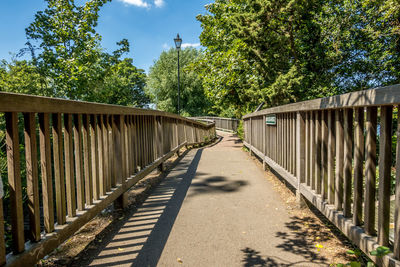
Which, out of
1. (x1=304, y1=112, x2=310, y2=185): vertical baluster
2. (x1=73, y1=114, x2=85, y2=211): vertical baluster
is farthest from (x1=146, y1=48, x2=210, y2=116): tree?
(x1=73, y1=114, x2=85, y2=211): vertical baluster

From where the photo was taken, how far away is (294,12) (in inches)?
466

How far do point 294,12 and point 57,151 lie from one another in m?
11.9

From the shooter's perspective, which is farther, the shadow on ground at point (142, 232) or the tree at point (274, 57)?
the tree at point (274, 57)

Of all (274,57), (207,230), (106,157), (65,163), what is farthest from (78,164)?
(274,57)

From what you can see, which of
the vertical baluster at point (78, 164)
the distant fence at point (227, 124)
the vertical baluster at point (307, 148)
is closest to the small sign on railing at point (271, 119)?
the vertical baluster at point (307, 148)

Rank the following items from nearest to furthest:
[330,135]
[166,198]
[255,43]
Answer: [330,135]
[166,198]
[255,43]

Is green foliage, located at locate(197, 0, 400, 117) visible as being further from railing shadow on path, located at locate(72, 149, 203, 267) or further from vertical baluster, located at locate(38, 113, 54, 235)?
vertical baluster, located at locate(38, 113, 54, 235)

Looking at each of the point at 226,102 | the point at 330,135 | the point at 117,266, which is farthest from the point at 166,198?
the point at 226,102

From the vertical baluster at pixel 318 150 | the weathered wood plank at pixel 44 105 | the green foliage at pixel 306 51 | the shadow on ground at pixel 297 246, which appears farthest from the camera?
the green foliage at pixel 306 51

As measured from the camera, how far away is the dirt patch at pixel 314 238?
2.44 meters

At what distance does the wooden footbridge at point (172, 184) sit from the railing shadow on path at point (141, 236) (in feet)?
0.14

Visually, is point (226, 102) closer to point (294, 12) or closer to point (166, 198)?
point (294, 12)

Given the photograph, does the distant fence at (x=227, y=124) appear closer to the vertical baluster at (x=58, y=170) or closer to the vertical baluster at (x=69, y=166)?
the vertical baluster at (x=69, y=166)

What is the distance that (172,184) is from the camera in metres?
5.16
